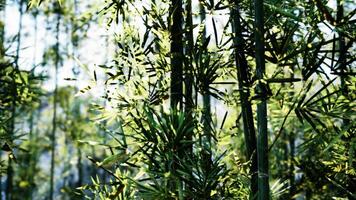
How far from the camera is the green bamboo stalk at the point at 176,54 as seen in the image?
2635 millimetres

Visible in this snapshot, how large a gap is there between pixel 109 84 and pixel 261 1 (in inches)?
36.8

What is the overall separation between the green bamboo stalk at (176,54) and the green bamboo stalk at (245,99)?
0.29 meters

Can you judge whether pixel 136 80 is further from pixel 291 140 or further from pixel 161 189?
pixel 291 140

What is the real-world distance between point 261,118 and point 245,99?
1.03 feet

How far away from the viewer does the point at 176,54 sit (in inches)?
104

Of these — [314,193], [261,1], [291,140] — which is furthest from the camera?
[291,140]

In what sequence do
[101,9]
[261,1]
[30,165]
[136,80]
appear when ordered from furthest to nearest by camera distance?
[30,165] < [101,9] < [136,80] < [261,1]

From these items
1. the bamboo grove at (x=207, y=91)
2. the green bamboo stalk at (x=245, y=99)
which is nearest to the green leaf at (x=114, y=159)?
the bamboo grove at (x=207, y=91)

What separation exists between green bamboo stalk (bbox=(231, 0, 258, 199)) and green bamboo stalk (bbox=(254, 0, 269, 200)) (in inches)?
8.7

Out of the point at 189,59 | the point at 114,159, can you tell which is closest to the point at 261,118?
the point at 189,59

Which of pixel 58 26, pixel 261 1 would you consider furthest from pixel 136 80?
pixel 58 26

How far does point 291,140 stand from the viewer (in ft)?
31.2

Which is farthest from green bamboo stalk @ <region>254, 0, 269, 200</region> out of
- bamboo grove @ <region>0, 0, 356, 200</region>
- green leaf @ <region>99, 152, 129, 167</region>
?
green leaf @ <region>99, 152, 129, 167</region>

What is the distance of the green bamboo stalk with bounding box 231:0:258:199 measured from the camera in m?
2.57
